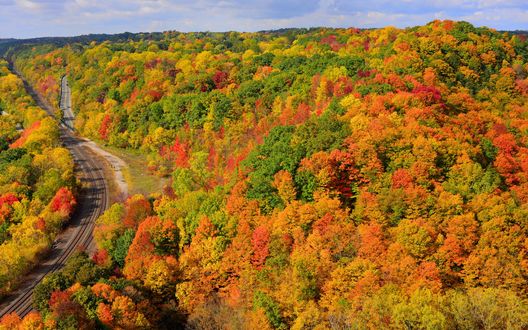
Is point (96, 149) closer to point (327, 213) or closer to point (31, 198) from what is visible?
point (31, 198)

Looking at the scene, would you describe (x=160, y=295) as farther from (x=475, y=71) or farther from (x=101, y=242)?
(x=475, y=71)

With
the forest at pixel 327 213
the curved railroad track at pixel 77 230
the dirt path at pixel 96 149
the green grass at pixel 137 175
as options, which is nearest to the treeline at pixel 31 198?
the forest at pixel 327 213

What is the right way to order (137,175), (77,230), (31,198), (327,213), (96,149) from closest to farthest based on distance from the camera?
(327,213) < (77,230) < (31,198) < (137,175) < (96,149)

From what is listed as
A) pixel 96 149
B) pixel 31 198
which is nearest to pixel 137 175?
pixel 31 198

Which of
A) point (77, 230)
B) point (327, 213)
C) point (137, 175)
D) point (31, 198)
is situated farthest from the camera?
point (137, 175)

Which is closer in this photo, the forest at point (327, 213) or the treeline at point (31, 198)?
the forest at point (327, 213)

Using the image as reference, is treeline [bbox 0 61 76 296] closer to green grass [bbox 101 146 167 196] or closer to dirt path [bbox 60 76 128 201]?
dirt path [bbox 60 76 128 201]

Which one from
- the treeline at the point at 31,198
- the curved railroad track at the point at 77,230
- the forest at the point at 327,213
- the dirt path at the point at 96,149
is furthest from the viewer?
the dirt path at the point at 96,149

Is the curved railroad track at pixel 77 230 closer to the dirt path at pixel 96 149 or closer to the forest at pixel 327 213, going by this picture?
the forest at pixel 327 213
